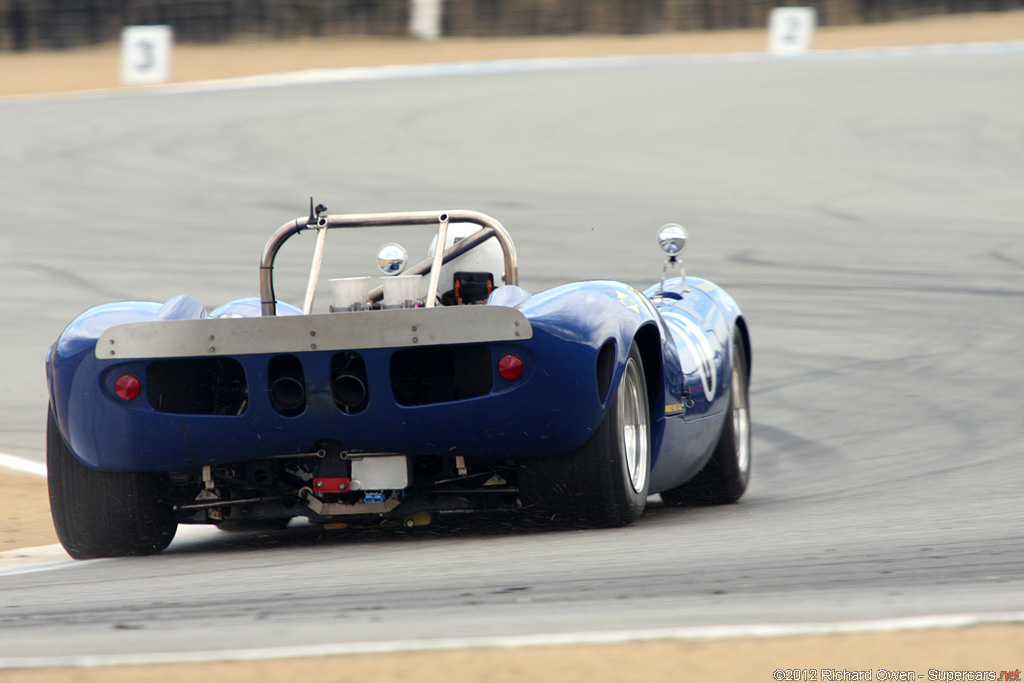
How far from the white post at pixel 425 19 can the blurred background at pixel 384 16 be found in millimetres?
163

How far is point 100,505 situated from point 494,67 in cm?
2439

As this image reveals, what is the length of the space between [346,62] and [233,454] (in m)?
27.5

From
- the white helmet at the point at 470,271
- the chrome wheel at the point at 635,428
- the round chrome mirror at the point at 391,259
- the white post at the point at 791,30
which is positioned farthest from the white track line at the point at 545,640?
the white post at the point at 791,30

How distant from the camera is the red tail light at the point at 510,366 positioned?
4.42 metres

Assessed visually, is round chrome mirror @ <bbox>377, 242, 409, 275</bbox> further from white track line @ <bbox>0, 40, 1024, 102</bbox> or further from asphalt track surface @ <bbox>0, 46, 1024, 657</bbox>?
white track line @ <bbox>0, 40, 1024, 102</bbox>

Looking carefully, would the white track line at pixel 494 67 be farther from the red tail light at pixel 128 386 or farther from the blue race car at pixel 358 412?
the red tail light at pixel 128 386

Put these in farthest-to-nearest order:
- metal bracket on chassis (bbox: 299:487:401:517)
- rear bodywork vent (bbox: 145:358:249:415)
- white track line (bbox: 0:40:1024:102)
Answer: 1. white track line (bbox: 0:40:1024:102)
2. metal bracket on chassis (bbox: 299:487:401:517)
3. rear bodywork vent (bbox: 145:358:249:415)

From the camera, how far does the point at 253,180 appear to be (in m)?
17.2

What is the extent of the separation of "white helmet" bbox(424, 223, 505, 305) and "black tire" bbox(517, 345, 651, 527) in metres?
0.90

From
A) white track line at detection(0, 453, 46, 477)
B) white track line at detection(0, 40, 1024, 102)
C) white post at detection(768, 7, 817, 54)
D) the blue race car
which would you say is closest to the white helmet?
the blue race car

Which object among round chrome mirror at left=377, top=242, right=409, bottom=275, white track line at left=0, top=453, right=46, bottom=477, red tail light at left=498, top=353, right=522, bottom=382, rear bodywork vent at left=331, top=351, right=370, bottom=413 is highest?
round chrome mirror at left=377, top=242, right=409, bottom=275

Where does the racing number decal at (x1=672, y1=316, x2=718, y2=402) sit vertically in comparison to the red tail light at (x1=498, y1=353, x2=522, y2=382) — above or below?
below

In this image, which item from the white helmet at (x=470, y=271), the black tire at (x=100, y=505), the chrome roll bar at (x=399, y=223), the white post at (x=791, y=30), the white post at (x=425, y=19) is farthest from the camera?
the white post at (x=425, y=19)

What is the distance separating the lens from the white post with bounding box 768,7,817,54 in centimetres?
3147
